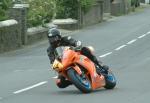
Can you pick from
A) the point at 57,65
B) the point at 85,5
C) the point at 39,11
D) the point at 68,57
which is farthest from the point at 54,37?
the point at 85,5

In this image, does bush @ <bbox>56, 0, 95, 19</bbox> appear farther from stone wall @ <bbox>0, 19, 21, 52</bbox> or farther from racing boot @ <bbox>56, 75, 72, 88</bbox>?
racing boot @ <bbox>56, 75, 72, 88</bbox>

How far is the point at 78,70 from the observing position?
44.8 feet

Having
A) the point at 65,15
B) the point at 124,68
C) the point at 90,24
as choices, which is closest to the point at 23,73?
the point at 124,68

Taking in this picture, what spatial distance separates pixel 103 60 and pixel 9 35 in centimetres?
674

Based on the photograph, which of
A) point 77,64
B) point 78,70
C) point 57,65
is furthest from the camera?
point 77,64

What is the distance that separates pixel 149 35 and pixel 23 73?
49.1 feet

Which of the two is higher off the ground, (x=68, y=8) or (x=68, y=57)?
(x=68, y=57)

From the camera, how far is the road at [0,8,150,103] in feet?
43.5

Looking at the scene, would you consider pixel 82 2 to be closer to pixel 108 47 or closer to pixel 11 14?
pixel 11 14

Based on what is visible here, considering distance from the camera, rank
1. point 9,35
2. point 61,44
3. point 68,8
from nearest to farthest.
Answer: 1. point 61,44
2. point 9,35
3. point 68,8

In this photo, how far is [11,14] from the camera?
97.9 ft

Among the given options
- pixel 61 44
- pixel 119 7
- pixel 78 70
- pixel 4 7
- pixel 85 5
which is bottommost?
pixel 119 7

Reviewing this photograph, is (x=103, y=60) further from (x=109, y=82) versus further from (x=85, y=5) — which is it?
(x=85, y=5)

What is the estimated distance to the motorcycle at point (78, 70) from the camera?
13602mm
